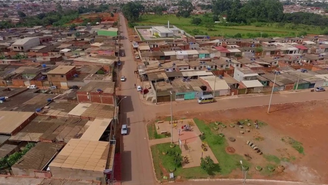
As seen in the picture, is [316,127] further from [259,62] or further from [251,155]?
[259,62]

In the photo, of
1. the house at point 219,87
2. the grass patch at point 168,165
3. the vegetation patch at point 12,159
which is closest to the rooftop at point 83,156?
the vegetation patch at point 12,159

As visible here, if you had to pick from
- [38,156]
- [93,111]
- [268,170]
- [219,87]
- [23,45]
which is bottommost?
[268,170]

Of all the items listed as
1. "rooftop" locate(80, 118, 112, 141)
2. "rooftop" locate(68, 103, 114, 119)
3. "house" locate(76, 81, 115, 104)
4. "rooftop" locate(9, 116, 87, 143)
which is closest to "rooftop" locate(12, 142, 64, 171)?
"rooftop" locate(9, 116, 87, 143)

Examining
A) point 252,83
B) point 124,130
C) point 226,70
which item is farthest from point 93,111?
point 226,70

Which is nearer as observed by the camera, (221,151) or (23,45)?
(221,151)

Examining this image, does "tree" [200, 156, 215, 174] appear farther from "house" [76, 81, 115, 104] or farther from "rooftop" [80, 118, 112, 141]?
"house" [76, 81, 115, 104]

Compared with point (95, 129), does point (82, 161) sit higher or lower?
higher

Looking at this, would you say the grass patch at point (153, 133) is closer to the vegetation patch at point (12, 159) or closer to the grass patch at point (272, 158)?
the grass patch at point (272, 158)

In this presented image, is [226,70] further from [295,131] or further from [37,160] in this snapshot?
[37,160]
